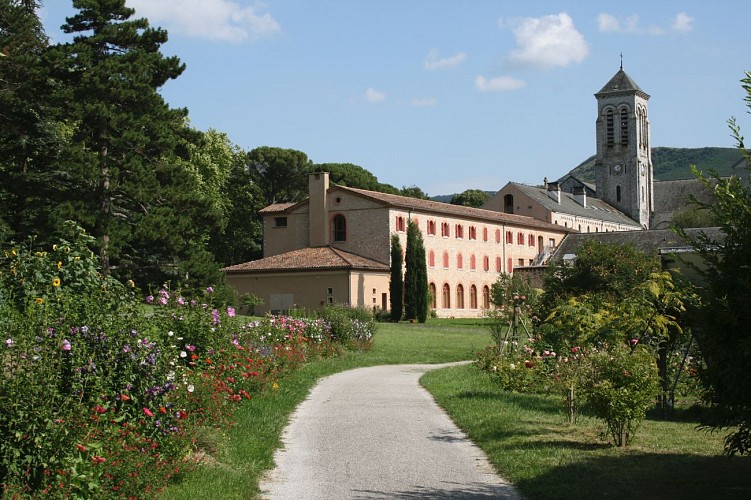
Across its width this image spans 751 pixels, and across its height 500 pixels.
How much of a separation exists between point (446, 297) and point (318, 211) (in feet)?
36.6

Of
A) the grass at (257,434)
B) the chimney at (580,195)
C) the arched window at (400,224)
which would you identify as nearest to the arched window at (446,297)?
the arched window at (400,224)

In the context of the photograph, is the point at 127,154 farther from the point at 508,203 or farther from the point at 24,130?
the point at 508,203

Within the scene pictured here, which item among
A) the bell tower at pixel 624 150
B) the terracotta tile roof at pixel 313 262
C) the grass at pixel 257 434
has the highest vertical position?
the bell tower at pixel 624 150

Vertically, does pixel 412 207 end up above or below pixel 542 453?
above

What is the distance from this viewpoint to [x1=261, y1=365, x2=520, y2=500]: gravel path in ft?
29.7

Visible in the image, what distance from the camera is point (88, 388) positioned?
847 centimetres

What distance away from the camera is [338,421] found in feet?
45.4

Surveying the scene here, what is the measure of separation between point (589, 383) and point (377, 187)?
7827 cm

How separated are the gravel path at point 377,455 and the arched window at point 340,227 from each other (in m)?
46.1

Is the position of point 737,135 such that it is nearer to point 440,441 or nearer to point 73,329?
point 440,441

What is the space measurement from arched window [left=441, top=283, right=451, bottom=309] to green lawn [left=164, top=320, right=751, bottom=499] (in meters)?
47.0

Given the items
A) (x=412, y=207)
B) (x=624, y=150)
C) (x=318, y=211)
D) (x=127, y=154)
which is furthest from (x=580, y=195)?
(x=127, y=154)

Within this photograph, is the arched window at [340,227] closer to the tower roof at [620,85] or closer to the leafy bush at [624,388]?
the leafy bush at [624,388]

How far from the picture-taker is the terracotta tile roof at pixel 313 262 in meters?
57.0
